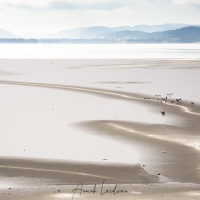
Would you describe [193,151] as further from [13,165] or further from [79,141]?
[13,165]

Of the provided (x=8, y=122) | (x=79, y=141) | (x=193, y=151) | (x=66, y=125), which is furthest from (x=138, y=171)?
(x=8, y=122)

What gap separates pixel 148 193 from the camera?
13297 mm

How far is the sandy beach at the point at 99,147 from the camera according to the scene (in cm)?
1389

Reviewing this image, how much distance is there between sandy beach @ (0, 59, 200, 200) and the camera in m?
13.9

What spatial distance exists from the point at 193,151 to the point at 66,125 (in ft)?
25.5

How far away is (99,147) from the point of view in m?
19.5

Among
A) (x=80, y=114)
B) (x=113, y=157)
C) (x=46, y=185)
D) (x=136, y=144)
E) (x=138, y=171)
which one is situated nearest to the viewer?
(x=46, y=185)
